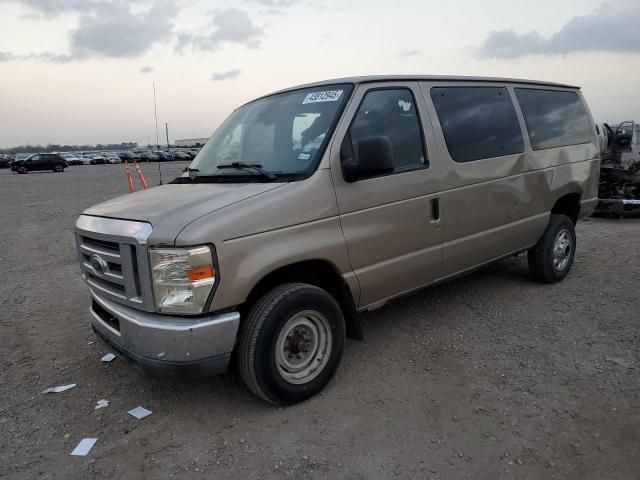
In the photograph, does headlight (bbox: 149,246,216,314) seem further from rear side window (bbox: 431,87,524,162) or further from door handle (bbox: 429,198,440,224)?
rear side window (bbox: 431,87,524,162)

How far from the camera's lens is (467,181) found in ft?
14.0

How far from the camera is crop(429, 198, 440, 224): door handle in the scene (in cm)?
398

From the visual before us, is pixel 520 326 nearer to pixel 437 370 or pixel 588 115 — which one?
pixel 437 370

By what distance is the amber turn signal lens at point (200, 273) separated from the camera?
2797 mm

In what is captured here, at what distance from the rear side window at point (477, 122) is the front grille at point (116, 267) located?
262cm

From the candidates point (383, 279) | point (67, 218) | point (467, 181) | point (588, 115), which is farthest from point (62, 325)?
point (67, 218)

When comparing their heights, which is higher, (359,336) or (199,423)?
(359,336)

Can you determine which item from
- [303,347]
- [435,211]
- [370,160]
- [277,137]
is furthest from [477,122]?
[303,347]

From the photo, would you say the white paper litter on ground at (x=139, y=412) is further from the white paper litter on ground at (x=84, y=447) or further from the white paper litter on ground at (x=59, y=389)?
the white paper litter on ground at (x=59, y=389)

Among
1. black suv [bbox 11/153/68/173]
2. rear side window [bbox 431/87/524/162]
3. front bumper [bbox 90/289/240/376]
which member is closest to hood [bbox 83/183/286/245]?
front bumper [bbox 90/289/240/376]

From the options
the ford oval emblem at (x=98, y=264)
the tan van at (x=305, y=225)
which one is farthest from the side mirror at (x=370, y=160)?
the ford oval emblem at (x=98, y=264)

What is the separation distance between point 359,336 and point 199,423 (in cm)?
127

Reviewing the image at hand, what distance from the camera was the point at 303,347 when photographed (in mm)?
3395

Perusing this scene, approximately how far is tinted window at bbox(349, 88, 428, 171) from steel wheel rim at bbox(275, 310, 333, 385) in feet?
4.00
